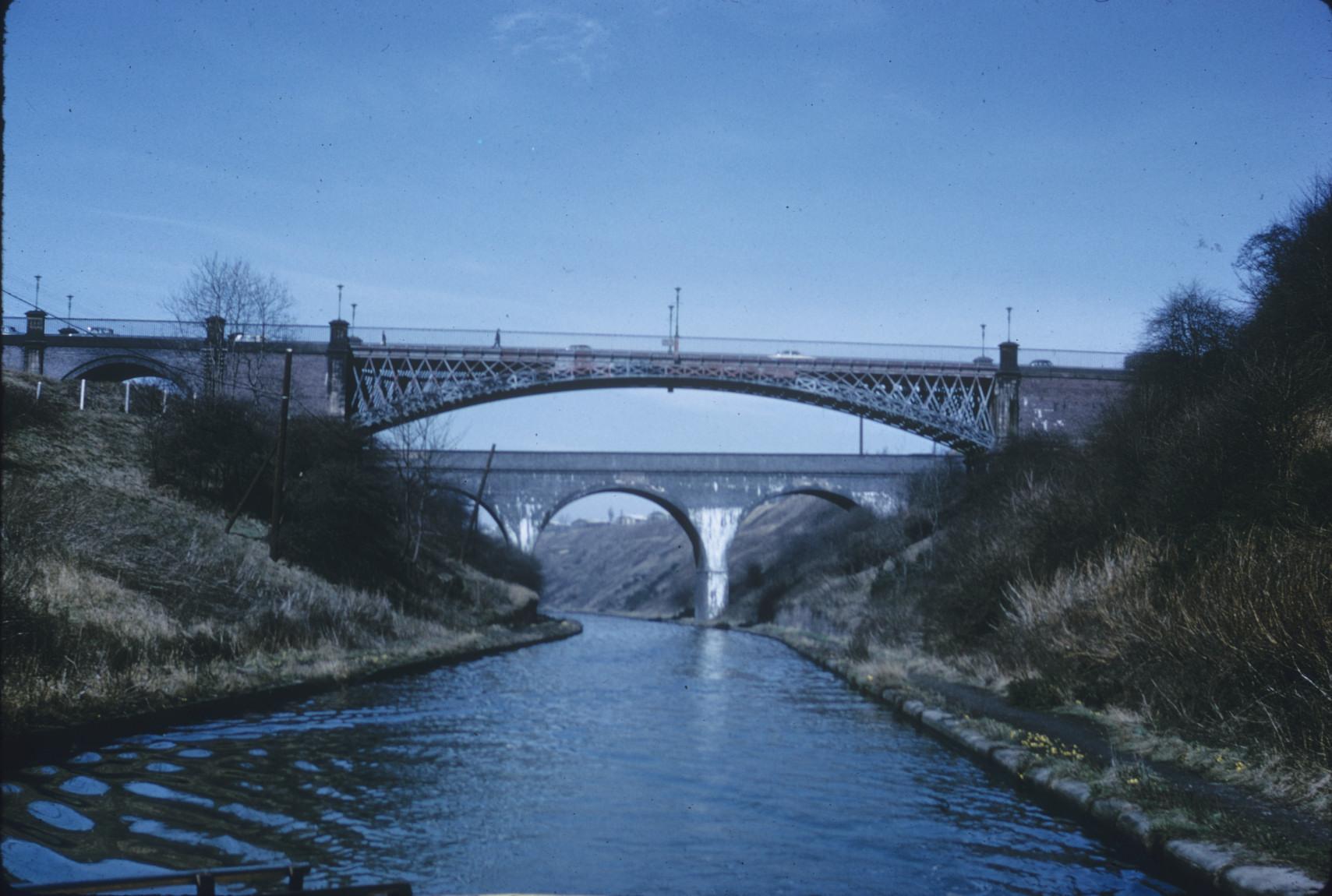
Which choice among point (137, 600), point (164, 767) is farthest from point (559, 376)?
point (164, 767)

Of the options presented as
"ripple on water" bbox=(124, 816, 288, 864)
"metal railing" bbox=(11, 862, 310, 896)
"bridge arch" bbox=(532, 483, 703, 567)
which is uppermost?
"metal railing" bbox=(11, 862, 310, 896)

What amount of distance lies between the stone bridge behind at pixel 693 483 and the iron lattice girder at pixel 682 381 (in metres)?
12.7

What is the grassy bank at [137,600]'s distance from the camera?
13039 millimetres

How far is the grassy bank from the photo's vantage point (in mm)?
13039

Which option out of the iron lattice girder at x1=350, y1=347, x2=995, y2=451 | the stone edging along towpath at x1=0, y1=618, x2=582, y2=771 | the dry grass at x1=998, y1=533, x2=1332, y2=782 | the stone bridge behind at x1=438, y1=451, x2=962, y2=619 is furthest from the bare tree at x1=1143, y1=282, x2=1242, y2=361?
the stone bridge behind at x1=438, y1=451, x2=962, y2=619

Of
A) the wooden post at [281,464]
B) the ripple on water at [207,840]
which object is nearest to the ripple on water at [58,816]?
the ripple on water at [207,840]

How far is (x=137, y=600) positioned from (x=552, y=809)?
431 inches

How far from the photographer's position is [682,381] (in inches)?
2044

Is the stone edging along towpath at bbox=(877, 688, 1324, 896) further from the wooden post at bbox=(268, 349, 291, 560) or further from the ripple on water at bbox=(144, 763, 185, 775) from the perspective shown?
the wooden post at bbox=(268, 349, 291, 560)

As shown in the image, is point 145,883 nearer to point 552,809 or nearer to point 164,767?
point 552,809

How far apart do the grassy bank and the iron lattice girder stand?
48.8 feet

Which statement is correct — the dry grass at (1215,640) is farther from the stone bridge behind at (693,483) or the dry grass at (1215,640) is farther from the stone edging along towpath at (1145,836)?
the stone bridge behind at (693,483)

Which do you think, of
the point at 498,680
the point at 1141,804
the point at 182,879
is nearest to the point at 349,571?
the point at 498,680

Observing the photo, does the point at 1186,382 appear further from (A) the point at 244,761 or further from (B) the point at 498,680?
(A) the point at 244,761
